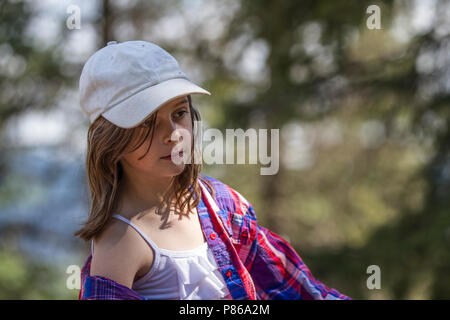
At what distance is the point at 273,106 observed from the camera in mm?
4621

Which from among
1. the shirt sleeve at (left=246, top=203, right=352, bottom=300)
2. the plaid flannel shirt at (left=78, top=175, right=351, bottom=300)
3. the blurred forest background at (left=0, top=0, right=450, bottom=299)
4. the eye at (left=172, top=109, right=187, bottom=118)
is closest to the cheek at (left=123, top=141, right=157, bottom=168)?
the eye at (left=172, top=109, right=187, bottom=118)

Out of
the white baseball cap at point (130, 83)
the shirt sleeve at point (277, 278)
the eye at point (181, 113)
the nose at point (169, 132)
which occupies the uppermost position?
the white baseball cap at point (130, 83)

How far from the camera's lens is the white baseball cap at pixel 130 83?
3.82 feet

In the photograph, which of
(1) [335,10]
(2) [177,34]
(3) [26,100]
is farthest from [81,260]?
(1) [335,10]

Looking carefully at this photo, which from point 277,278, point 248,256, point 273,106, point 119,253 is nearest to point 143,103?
point 119,253

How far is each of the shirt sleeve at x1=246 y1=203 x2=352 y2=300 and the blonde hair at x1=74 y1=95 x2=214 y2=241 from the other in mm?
270

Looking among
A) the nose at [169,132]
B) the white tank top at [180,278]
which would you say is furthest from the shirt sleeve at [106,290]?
the nose at [169,132]

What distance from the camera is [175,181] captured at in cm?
137

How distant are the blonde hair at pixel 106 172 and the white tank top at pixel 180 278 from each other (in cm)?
5

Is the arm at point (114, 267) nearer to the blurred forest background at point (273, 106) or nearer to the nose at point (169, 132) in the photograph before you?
the nose at point (169, 132)

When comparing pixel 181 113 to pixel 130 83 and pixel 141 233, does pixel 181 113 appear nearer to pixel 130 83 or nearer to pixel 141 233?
pixel 130 83

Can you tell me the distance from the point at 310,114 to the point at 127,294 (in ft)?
12.3

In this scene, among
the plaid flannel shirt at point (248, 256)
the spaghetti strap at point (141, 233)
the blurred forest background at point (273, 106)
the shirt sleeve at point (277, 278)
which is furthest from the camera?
the blurred forest background at point (273, 106)

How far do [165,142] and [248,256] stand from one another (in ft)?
1.53
